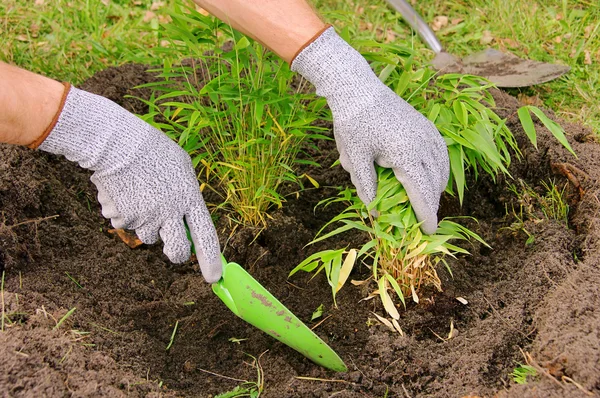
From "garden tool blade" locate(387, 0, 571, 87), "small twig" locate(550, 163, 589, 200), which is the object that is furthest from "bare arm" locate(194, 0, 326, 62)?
"garden tool blade" locate(387, 0, 571, 87)

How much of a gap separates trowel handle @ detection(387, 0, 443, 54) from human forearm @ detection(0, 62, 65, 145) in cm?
221

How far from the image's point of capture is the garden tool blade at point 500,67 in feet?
10.0

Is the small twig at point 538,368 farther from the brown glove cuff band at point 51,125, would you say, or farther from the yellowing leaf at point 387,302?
the brown glove cuff band at point 51,125

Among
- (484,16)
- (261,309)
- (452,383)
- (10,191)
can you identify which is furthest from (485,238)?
(484,16)

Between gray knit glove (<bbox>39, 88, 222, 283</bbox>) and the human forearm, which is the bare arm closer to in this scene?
gray knit glove (<bbox>39, 88, 222, 283</bbox>)

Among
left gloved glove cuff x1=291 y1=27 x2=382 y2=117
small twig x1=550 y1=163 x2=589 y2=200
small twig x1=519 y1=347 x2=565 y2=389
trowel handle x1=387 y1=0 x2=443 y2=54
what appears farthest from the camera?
trowel handle x1=387 y1=0 x2=443 y2=54

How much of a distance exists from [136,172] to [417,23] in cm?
223

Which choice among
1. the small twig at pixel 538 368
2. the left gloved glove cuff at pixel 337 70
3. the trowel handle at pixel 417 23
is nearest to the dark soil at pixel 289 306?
the small twig at pixel 538 368

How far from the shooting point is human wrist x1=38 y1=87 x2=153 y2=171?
1.72 metres

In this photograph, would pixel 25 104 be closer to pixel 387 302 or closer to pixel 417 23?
pixel 387 302

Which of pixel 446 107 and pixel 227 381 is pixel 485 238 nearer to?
pixel 446 107

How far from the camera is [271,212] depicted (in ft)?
7.90

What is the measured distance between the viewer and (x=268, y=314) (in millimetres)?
1825

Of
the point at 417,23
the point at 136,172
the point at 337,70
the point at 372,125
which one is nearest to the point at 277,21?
the point at 337,70
